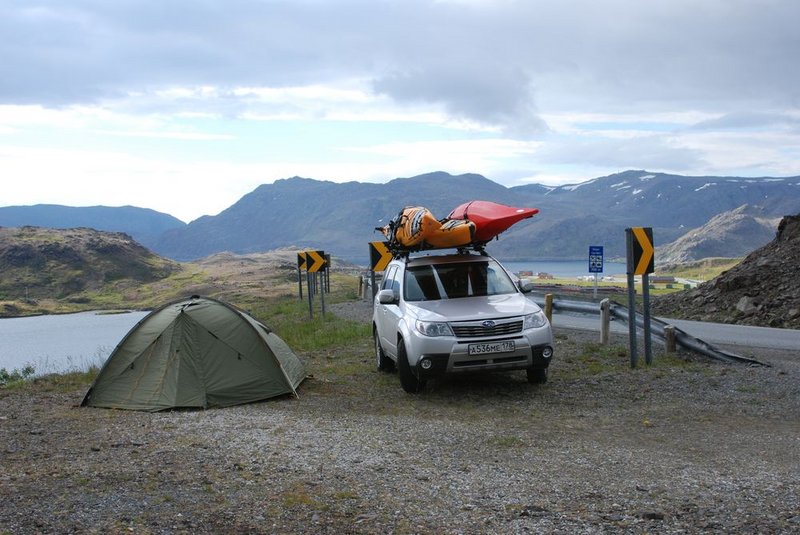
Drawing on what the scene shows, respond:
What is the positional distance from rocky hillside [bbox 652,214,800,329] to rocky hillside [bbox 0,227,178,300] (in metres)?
101

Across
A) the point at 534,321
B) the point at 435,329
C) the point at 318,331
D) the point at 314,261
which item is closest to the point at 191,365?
the point at 435,329

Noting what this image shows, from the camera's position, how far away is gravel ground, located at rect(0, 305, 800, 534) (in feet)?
18.4

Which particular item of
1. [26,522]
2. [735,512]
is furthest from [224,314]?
[735,512]

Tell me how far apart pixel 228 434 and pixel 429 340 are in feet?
10.2

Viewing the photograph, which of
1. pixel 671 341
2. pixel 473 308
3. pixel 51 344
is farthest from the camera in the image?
pixel 51 344

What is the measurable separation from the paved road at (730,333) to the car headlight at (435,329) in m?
6.87

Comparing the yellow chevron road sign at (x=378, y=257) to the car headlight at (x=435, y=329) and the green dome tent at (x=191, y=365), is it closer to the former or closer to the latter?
the green dome tent at (x=191, y=365)

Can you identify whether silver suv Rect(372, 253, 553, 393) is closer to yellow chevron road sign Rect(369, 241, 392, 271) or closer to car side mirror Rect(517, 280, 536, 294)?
car side mirror Rect(517, 280, 536, 294)

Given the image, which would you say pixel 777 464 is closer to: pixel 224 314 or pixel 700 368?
pixel 700 368

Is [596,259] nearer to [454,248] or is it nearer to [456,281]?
[454,248]

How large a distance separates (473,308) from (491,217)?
81.5 inches

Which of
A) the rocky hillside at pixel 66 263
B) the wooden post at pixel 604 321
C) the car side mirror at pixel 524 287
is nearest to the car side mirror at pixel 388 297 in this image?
the car side mirror at pixel 524 287

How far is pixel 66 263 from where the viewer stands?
12738 cm

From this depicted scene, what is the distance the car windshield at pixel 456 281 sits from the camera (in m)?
12.0
